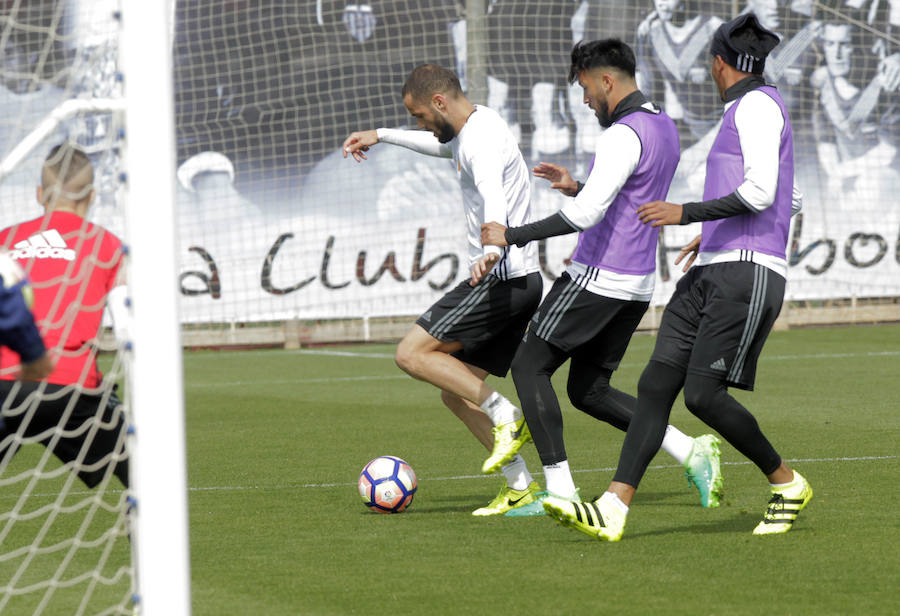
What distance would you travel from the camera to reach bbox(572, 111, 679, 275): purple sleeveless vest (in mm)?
5703

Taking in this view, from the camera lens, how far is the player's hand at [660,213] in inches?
205

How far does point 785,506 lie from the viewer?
5516 millimetres

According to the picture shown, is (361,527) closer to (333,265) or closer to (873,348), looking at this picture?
(873,348)

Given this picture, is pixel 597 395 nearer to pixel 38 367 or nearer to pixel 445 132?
pixel 445 132

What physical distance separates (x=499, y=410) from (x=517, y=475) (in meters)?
0.36

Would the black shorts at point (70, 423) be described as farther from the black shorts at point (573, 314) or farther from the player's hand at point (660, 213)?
the player's hand at point (660, 213)

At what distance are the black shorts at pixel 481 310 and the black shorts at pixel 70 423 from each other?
1.71 metres

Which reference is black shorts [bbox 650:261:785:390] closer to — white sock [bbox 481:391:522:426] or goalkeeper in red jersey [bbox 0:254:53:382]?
white sock [bbox 481:391:522:426]

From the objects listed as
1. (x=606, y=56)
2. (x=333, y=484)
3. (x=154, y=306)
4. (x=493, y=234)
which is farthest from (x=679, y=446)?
(x=154, y=306)

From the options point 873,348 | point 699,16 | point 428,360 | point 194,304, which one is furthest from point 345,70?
point 428,360

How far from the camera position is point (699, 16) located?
62.4ft

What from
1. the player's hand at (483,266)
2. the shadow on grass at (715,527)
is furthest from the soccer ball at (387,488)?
the shadow on grass at (715,527)

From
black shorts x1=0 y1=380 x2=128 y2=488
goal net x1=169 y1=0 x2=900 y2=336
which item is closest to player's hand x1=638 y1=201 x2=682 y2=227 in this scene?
black shorts x1=0 y1=380 x2=128 y2=488

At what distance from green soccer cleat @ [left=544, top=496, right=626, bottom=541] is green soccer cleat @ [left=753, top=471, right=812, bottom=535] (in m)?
0.60
